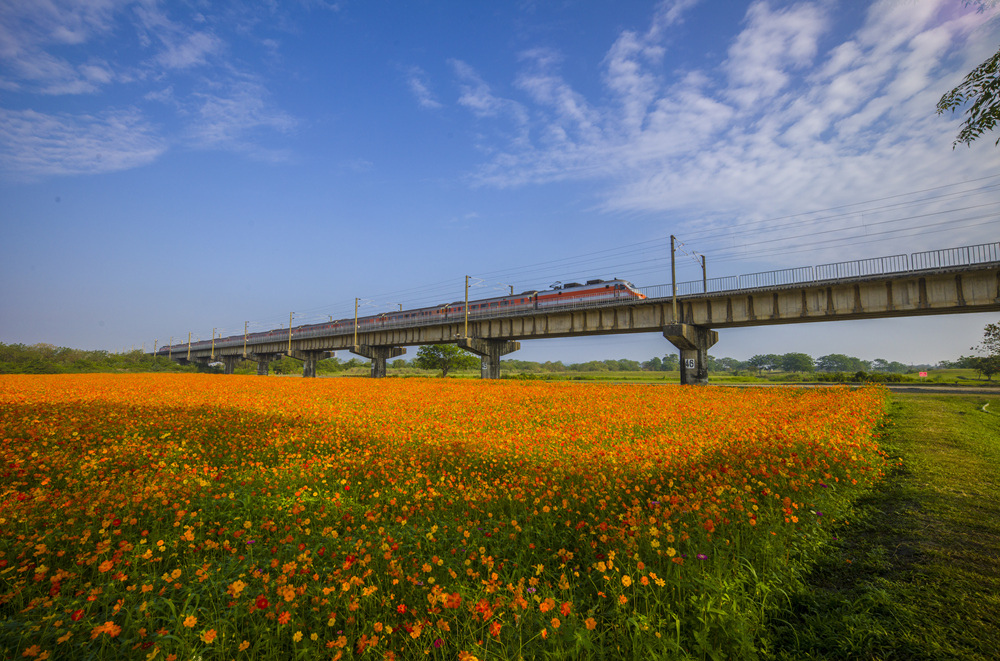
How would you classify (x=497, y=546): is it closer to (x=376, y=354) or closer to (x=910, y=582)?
(x=910, y=582)

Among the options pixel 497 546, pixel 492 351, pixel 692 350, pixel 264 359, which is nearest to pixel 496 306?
pixel 492 351

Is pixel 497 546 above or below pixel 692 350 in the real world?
below

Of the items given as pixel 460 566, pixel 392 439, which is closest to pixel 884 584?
pixel 460 566

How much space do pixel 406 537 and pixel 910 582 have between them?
4.31 metres

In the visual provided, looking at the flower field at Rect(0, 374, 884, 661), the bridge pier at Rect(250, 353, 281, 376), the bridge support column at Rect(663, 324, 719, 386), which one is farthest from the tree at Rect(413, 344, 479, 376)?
the flower field at Rect(0, 374, 884, 661)

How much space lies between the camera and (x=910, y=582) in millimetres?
3391

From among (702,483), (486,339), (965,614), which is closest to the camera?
(965,614)

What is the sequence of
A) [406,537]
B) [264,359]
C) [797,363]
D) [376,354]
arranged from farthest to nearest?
[797,363] → [264,359] → [376,354] → [406,537]

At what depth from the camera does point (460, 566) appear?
3.57 metres

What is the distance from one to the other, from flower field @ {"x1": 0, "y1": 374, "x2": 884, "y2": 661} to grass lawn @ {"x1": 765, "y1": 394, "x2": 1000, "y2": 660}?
26 cm

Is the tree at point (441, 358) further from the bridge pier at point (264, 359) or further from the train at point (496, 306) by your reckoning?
the bridge pier at point (264, 359)

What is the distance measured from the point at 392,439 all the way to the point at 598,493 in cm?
454

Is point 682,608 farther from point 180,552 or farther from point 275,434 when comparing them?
point 275,434

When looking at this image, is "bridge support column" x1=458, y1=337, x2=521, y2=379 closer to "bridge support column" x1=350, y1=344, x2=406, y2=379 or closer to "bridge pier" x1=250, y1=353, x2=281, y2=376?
"bridge support column" x1=350, y1=344, x2=406, y2=379
